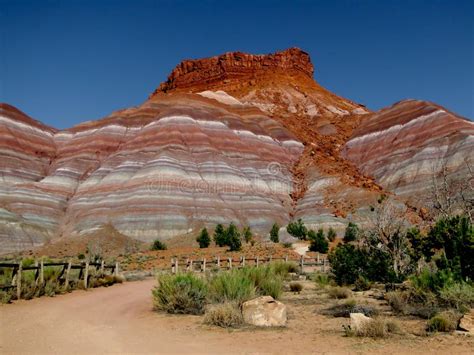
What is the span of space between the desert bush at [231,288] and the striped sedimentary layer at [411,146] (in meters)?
48.5

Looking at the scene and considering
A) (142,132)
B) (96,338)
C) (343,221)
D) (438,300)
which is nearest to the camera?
(96,338)

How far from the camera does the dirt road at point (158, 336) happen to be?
874cm

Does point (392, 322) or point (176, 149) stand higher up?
point (176, 149)

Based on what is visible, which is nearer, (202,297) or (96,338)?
(96,338)

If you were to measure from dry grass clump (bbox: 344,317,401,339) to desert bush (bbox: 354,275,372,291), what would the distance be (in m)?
8.48

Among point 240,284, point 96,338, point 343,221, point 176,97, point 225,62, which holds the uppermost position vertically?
point 225,62

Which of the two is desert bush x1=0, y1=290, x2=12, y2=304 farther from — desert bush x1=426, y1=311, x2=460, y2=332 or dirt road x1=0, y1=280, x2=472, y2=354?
desert bush x1=426, y1=311, x2=460, y2=332

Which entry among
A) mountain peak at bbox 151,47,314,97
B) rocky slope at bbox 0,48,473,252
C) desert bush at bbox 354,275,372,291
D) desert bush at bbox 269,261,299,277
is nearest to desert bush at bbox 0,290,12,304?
desert bush at bbox 269,261,299,277

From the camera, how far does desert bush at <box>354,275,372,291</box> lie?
60.1 ft

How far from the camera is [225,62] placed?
138875 millimetres

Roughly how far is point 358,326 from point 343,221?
5021cm

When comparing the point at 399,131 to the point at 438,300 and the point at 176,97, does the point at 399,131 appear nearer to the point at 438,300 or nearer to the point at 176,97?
the point at 176,97

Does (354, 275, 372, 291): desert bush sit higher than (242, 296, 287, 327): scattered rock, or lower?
higher

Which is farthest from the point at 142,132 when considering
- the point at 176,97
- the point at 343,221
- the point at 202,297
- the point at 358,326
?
the point at 358,326
